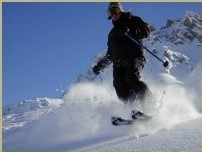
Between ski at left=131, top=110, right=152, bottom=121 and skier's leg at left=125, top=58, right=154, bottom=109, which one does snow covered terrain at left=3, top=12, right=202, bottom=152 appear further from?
skier's leg at left=125, top=58, right=154, bottom=109

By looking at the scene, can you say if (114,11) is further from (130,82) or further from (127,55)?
(130,82)

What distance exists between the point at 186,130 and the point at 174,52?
12598 centimetres

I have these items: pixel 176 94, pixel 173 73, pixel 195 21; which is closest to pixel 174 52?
pixel 173 73

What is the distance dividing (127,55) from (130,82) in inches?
20.0

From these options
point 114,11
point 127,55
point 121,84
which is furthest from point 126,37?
point 121,84

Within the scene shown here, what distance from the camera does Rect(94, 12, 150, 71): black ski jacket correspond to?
7.96m

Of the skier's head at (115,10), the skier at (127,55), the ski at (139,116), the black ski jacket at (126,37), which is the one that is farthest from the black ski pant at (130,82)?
the skier's head at (115,10)

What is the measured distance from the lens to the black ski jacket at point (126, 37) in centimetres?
796

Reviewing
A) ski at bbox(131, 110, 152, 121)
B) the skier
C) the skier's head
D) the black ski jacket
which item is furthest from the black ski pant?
the skier's head

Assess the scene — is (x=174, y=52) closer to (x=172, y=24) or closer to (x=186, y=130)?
(x=172, y=24)

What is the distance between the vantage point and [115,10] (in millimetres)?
7949

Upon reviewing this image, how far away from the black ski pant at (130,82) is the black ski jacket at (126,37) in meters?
0.12

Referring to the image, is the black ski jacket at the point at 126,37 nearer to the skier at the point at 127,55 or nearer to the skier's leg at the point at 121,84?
the skier at the point at 127,55

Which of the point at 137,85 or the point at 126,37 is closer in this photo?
the point at 137,85
